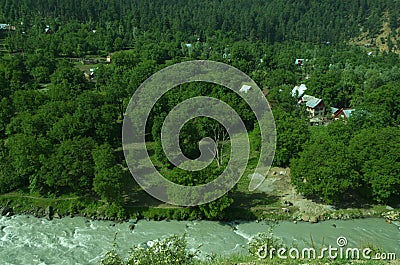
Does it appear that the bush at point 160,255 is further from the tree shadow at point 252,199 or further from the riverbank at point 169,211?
A: the tree shadow at point 252,199

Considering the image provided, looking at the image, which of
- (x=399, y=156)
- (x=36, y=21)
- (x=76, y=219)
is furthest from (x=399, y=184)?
(x=36, y=21)

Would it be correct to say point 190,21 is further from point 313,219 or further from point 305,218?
point 313,219

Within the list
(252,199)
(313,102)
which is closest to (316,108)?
(313,102)

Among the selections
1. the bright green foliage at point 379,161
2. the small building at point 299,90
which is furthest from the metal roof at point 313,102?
the bright green foliage at point 379,161

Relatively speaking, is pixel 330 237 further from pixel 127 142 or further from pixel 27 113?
pixel 27 113

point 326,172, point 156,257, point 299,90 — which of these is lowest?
point 326,172

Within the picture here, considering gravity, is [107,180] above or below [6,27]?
below

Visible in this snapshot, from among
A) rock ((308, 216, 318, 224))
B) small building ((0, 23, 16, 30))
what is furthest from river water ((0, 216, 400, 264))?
small building ((0, 23, 16, 30))
